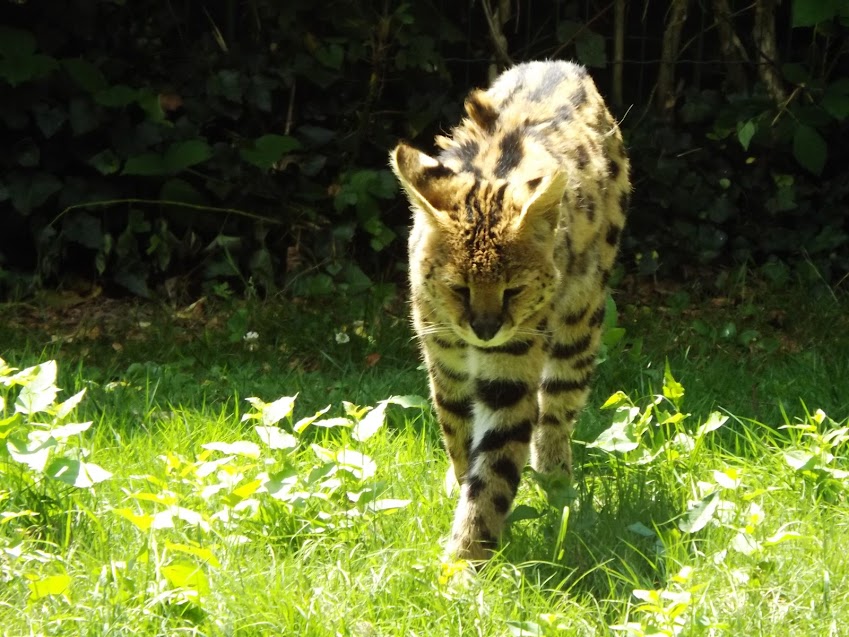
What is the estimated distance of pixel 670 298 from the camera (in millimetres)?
7477

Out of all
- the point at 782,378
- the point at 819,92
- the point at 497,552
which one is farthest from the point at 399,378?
the point at 819,92

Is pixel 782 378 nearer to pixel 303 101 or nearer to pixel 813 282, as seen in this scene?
pixel 813 282

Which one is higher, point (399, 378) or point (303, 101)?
point (303, 101)

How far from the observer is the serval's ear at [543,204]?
4.00 metres

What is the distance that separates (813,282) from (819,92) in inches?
45.9

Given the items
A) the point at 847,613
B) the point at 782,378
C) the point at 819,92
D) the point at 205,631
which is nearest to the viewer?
the point at 205,631

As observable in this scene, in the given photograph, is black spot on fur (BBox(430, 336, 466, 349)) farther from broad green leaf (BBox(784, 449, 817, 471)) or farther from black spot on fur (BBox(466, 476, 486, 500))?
broad green leaf (BBox(784, 449, 817, 471))

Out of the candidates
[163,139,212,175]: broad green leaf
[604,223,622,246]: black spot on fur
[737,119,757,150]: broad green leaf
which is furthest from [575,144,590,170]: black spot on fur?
[163,139,212,175]: broad green leaf

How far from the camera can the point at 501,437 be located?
426 centimetres

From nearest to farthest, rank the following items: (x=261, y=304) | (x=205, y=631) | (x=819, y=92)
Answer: (x=205, y=631)
(x=261, y=304)
(x=819, y=92)

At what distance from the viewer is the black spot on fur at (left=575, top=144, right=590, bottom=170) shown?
4.84 m

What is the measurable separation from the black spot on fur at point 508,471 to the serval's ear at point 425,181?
842 mm

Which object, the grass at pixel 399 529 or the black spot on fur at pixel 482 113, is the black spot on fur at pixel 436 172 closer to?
the black spot on fur at pixel 482 113

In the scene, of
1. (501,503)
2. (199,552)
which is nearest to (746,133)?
(501,503)
